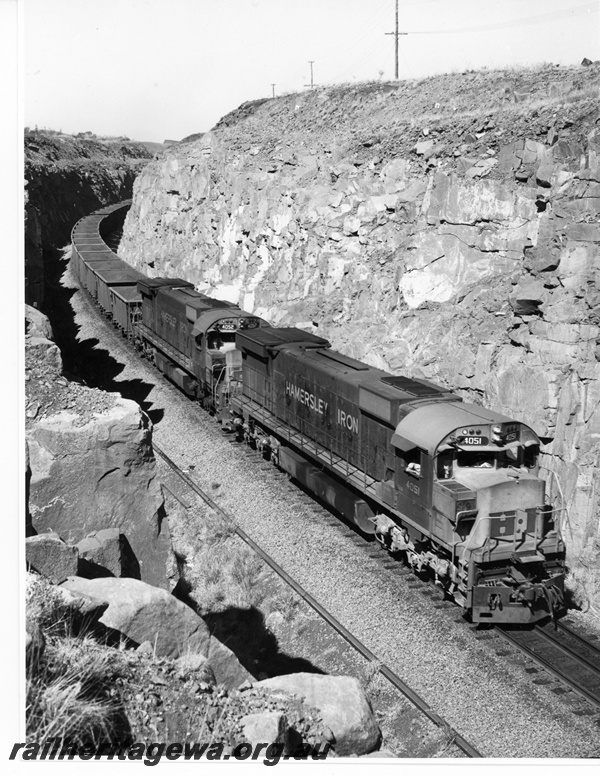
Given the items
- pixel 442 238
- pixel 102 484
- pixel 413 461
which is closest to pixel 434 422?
pixel 413 461

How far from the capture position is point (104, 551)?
39.9 feet

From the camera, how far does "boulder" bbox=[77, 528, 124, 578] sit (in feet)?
39.2

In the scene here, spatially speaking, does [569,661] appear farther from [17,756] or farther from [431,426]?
[17,756]

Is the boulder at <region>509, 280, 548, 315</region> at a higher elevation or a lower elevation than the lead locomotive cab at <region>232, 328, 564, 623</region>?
higher

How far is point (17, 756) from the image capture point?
24.7ft

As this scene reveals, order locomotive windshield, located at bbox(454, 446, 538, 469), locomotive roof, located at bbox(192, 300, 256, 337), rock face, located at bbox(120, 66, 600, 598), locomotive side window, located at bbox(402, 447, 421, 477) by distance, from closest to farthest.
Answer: locomotive windshield, located at bbox(454, 446, 538, 469) < locomotive side window, located at bbox(402, 447, 421, 477) < rock face, located at bbox(120, 66, 600, 598) < locomotive roof, located at bbox(192, 300, 256, 337)

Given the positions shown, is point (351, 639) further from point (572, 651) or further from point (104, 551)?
point (104, 551)

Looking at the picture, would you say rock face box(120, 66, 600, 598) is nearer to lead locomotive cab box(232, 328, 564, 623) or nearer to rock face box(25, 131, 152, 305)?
lead locomotive cab box(232, 328, 564, 623)

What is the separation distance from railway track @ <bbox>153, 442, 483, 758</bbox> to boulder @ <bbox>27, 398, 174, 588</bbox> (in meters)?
2.41

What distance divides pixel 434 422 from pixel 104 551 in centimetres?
582

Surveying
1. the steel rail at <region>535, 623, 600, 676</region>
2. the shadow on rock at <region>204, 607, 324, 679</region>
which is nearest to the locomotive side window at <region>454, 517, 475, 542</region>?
the steel rail at <region>535, 623, 600, 676</region>

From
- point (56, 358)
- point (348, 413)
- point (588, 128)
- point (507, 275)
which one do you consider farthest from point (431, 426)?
point (588, 128)

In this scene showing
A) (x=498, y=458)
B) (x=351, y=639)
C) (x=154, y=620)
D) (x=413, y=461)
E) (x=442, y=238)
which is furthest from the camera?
(x=442, y=238)

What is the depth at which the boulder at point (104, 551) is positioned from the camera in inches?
471
